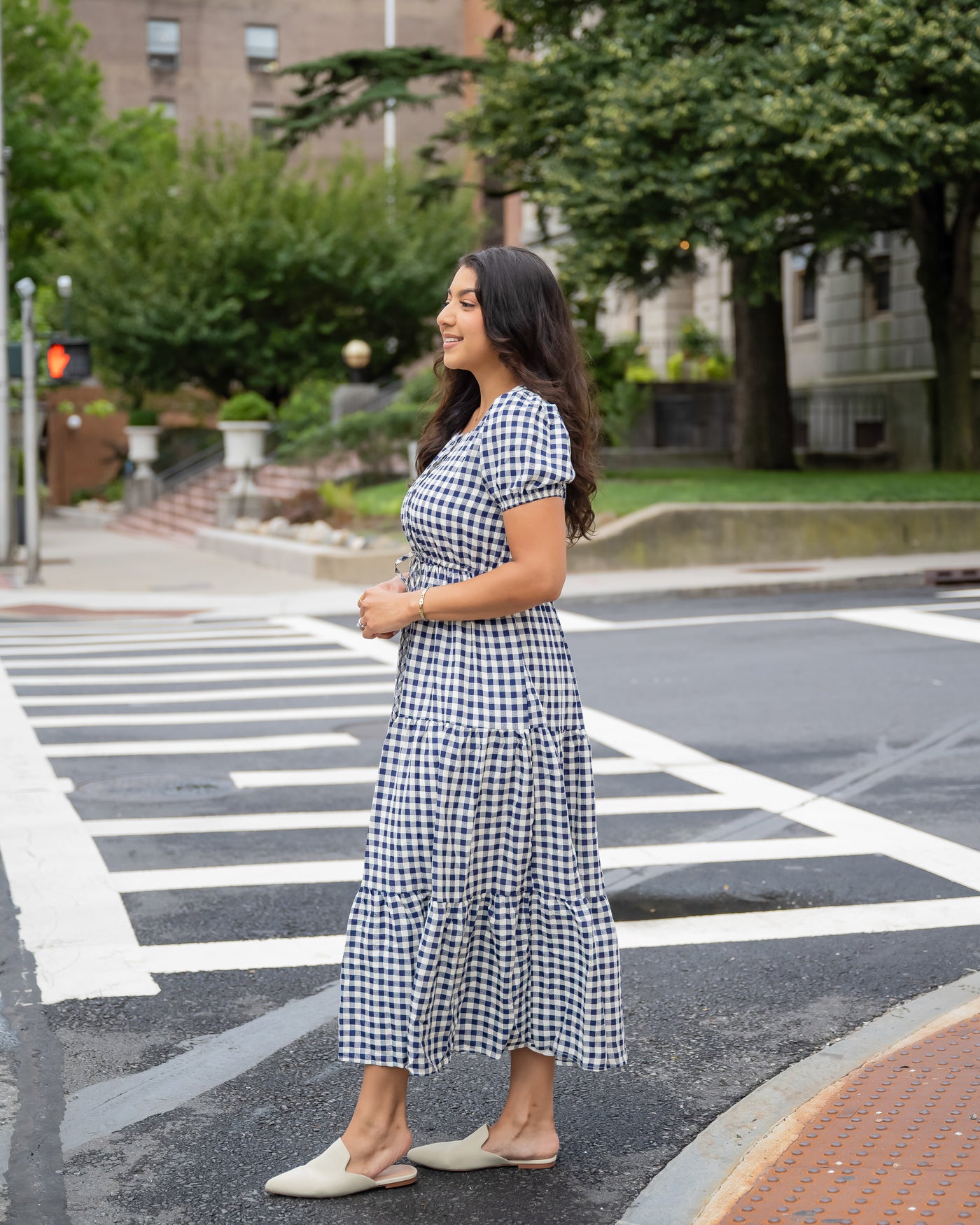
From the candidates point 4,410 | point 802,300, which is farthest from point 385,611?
point 802,300

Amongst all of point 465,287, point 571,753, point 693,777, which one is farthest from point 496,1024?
point 693,777

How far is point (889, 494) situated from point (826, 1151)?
63.4 feet

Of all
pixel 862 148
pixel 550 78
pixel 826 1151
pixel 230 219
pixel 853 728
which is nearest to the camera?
pixel 826 1151

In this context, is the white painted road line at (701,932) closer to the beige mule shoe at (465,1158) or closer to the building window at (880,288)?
the beige mule shoe at (465,1158)

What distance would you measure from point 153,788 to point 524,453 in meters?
5.08

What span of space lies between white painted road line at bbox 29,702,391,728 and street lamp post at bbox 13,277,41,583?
31.6ft

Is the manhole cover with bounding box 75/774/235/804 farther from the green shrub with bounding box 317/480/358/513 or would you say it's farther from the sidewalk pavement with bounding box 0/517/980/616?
the green shrub with bounding box 317/480/358/513

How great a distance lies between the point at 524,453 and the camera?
11.3ft

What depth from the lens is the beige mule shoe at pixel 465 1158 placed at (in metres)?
3.64

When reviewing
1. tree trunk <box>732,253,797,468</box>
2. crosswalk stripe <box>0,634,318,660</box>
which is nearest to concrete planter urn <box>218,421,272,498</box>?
tree trunk <box>732,253,797,468</box>

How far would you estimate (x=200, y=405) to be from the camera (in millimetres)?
39656

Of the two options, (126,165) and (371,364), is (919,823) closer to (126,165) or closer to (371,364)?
(371,364)

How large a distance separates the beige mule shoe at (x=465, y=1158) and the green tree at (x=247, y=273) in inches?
1300

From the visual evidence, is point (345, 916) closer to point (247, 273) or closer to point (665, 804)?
point (665, 804)
